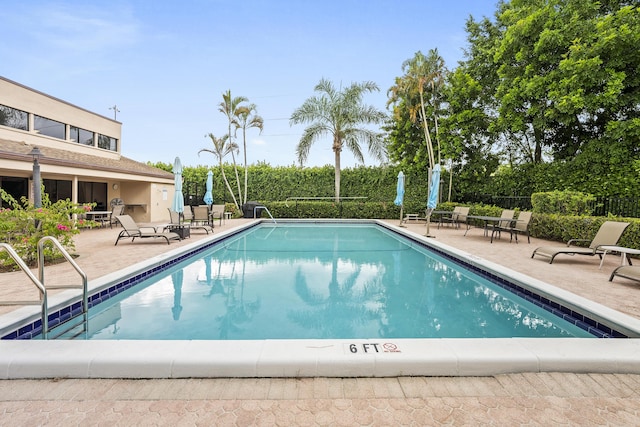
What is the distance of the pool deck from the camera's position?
89.1 inches

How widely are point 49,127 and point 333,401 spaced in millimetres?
20143

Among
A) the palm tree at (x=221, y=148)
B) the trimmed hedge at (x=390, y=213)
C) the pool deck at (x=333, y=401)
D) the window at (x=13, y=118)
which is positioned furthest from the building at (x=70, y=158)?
the pool deck at (x=333, y=401)

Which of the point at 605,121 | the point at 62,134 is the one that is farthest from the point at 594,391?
the point at 62,134

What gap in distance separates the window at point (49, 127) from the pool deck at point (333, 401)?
1783 centimetres

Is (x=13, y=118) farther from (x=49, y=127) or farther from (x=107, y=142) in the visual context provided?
(x=107, y=142)

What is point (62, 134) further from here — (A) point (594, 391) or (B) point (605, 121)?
(B) point (605, 121)

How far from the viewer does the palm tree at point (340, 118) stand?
66.8 feet

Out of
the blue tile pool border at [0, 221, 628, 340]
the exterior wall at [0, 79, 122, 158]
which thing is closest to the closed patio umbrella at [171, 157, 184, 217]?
the blue tile pool border at [0, 221, 628, 340]

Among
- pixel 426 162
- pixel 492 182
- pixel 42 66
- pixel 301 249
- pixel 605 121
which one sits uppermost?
pixel 42 66

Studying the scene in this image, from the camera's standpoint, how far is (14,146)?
1249cm

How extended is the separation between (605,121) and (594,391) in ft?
55.8

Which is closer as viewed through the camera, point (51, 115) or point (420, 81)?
point (51, 115)

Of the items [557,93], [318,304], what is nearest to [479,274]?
[318,304]

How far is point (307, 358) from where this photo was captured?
2.84m
